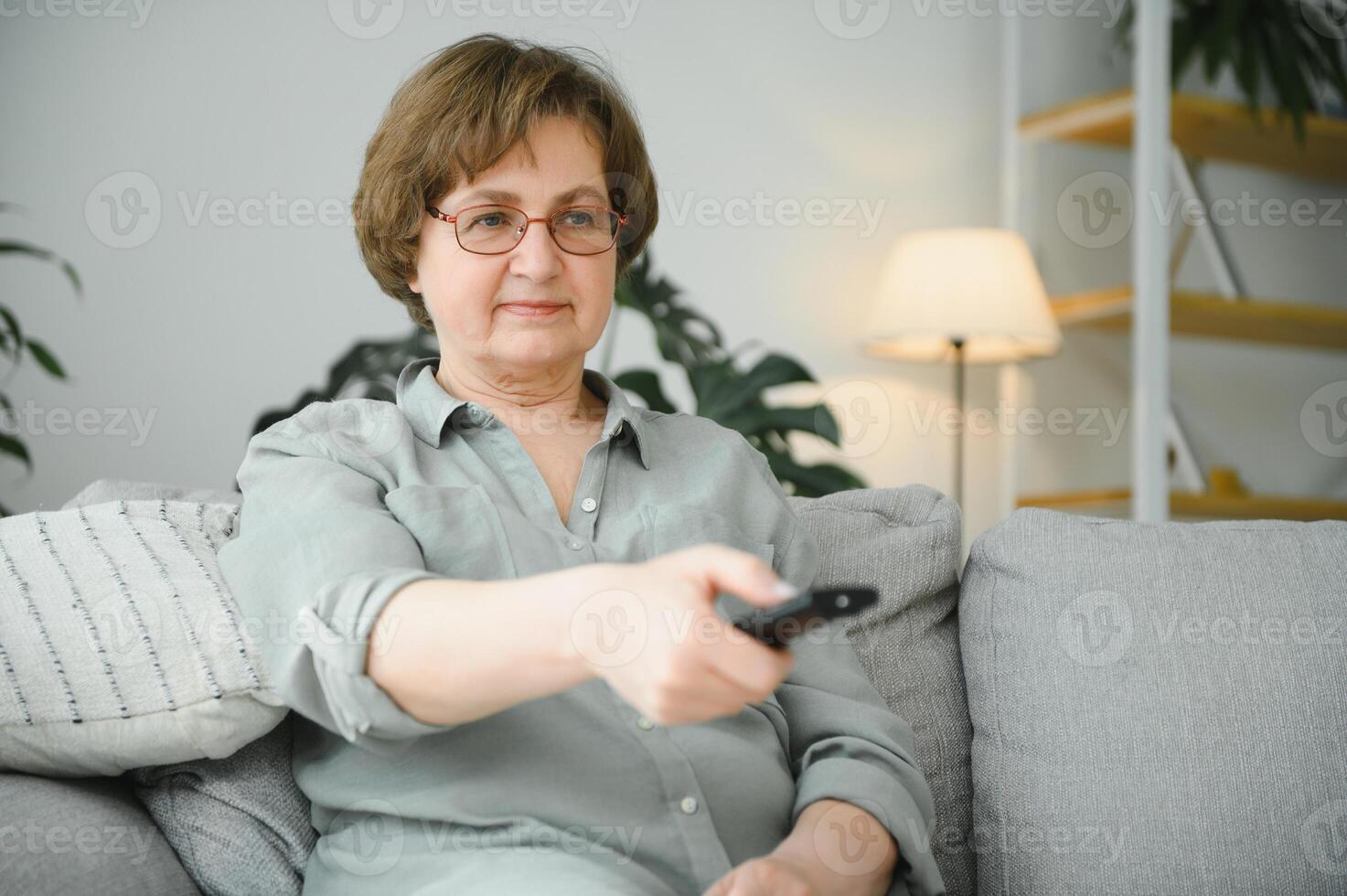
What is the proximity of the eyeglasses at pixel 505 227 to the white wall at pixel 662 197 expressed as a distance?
1.24 m

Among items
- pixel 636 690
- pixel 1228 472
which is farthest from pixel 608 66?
pixel 1228 472

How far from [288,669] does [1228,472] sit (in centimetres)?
304

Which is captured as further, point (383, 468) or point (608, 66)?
point (608, 66)

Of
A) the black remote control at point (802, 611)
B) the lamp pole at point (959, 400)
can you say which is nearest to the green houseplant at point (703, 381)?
the lamp pole at point (959, 400)

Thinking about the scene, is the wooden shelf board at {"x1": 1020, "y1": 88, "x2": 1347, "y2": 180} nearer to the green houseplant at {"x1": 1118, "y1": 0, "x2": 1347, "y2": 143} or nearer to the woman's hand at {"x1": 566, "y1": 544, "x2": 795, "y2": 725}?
the green houseplant at {"x1": 1118, "y1": 0, "x2": 1347, "y2": 143}

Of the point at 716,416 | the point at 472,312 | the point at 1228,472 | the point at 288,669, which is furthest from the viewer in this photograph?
the point at 1228,472

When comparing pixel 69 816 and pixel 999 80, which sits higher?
pixel 999 80

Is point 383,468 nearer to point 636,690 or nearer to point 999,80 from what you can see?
point 636,690

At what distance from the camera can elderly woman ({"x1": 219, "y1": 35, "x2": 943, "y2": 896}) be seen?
75 cm

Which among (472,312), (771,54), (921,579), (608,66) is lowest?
(921,579)

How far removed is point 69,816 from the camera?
3.00ft

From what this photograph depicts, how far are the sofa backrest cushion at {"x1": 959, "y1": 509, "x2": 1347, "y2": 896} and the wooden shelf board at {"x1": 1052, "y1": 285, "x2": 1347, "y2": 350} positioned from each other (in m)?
1.78

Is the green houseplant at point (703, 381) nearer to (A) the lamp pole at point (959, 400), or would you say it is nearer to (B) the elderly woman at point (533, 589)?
(A) the lamp pole at point (959, 400)

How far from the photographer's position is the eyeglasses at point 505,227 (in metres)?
1.08
